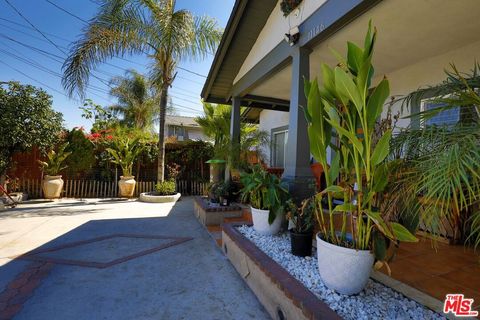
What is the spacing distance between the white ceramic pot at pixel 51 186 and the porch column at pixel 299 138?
8.15 meters

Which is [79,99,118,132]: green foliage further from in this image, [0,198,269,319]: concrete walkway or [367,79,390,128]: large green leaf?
[367,79,390,128]: large green leaf

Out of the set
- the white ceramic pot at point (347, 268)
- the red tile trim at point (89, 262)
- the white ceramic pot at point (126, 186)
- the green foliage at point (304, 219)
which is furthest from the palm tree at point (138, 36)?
the white ceramic pot at point (347, 268)

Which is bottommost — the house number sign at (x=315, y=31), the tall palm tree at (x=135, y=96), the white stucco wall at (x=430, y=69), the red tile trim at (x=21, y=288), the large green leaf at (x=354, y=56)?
the red tile trim at (x=21, y=288)

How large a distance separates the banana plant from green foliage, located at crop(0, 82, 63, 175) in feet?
28.9

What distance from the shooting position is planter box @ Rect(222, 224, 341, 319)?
175 cm

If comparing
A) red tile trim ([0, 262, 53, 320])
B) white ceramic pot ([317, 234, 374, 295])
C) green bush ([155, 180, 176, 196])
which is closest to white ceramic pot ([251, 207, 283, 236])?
white ceramic pot ([317, 234, 374, 295])

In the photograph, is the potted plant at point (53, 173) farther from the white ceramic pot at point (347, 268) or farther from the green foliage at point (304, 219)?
the white ceramic pot at point (347, 268)

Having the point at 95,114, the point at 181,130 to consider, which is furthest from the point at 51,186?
the point at 181,130

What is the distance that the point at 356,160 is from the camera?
6.69ft

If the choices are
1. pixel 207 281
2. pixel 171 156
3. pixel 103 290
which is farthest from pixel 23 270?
pixel 171 156

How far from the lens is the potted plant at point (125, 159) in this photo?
9055mm

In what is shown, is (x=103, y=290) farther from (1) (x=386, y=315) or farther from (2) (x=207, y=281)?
(1) (x=386, y=315)

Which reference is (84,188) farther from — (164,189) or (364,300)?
(364,300)

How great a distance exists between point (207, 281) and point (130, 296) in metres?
0.84
